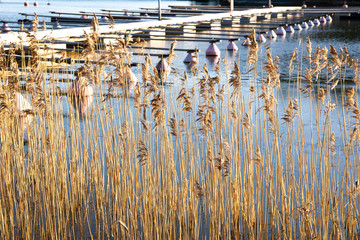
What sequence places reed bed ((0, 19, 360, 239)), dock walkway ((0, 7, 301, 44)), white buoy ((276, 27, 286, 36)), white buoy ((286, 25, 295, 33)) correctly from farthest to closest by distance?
1. white buoy ((286, 25, 295, 33))
2. white buoy ((276, 27, 286, 36))
3. dock walkway ((0, 7, 301, 44))
4. reed bed ((0, 19, 360, 239))

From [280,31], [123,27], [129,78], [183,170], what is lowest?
[183,170]

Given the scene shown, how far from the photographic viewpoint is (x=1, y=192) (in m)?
3.58

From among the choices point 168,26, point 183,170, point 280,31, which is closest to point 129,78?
point 183,170

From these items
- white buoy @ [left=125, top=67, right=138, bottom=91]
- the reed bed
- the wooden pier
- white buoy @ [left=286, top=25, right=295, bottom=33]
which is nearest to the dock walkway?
the wooden pier

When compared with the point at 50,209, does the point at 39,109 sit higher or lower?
higher

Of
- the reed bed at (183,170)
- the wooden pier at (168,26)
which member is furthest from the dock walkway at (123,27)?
the reed bed at (183,170)

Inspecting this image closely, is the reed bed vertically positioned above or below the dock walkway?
below

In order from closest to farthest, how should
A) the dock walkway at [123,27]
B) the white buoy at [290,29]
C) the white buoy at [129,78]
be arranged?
the white buoy at [129,78] < the dock walkway at [123,27] < the white buoy at [290,29]

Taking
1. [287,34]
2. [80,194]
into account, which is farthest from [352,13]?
[80,194]

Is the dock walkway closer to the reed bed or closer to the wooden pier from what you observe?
the wooden pier

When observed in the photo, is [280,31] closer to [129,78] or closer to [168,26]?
[168,26]

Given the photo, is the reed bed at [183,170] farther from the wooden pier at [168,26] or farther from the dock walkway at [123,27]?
the dock walkway at [123,27]

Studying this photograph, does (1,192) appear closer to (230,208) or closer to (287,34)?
(230,208)

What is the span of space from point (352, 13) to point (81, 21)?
53.5 feet
